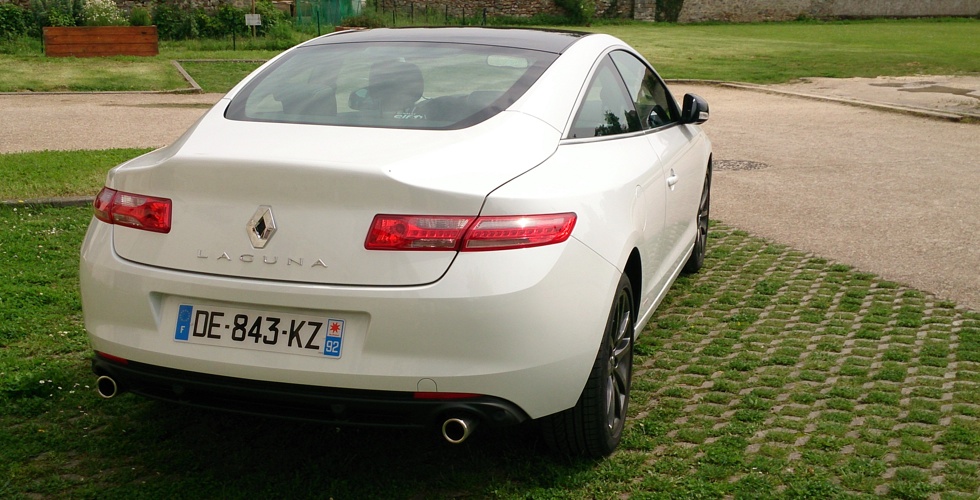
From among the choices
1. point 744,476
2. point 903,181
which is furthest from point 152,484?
point 903,181

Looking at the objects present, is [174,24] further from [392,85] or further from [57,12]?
[392,85]

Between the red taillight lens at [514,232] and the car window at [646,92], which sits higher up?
the car window at [646,92]

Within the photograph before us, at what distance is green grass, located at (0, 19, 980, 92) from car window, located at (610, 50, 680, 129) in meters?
15.3

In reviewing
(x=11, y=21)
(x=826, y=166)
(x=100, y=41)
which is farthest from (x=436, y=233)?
(x=11, y=21)

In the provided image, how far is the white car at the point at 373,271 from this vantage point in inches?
126

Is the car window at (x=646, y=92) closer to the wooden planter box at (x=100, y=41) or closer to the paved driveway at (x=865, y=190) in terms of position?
the paved driveway at (x=865, y=190)

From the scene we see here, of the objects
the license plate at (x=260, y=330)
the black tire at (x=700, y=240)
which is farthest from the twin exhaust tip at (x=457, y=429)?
the black tire at (x=700, y=240)

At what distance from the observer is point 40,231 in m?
7.57

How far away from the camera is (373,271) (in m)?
3.20

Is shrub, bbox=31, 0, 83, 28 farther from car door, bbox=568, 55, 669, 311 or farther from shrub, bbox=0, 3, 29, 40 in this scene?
car door, bbox=568, 55, 669, 311

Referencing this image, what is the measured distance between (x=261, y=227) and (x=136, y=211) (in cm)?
52

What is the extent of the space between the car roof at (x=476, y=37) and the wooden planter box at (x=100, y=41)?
2269cm

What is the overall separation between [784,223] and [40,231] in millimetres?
5841

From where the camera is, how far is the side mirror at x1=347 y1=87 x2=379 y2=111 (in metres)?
3.99
